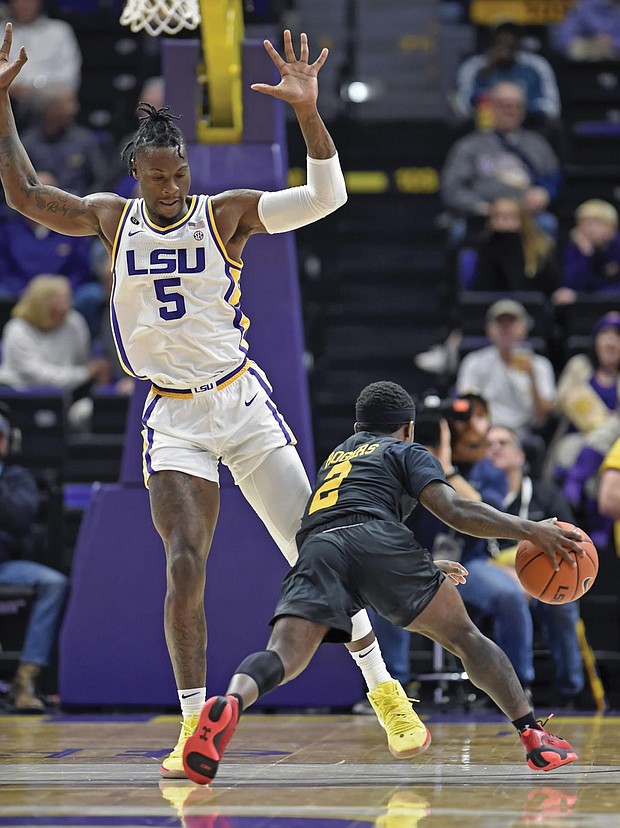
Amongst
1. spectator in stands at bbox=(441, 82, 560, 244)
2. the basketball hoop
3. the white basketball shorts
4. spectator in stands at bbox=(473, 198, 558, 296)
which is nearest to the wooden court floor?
the white basketball shorts

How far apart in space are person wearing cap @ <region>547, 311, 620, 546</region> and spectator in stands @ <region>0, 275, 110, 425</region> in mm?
3797

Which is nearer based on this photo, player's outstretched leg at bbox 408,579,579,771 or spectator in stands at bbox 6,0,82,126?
player's outstretched leg at bbox 408,579,579,771

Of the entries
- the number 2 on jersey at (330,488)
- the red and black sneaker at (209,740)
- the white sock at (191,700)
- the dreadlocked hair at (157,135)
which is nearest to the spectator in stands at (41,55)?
the dreadlocked hair at (157,135)

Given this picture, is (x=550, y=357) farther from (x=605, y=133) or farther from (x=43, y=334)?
(x=43, y=334)

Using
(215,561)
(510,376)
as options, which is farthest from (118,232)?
(510,376)

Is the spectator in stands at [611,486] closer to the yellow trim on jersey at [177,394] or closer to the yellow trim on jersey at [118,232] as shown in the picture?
the yellow trim on jersey at [177,394]

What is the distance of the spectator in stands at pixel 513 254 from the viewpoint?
12.0 metres

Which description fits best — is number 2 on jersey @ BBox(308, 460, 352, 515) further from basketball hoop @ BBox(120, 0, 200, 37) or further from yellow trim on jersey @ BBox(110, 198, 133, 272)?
basketball hoop @ BBox(120, 0, 200, 37)

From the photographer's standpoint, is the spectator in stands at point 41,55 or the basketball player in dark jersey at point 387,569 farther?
the spectator in stands at point 41,55

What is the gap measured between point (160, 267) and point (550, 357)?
261 inches

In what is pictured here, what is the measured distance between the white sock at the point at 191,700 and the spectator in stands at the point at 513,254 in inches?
277

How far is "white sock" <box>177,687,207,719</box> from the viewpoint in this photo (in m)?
5.67

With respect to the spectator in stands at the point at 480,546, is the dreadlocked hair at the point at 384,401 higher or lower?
higher

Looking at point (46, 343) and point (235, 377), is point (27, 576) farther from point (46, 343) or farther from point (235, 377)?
point (235, 377)
